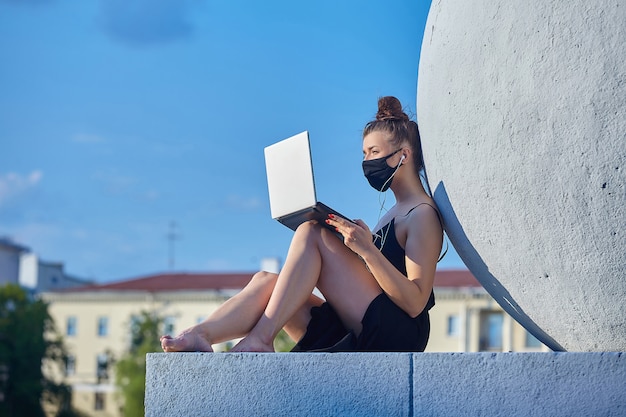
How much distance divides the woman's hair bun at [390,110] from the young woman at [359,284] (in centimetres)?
3

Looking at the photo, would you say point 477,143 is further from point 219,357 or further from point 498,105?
point 219,357

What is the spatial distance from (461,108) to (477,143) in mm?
180

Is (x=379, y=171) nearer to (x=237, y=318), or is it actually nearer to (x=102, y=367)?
(x=237, y=318)

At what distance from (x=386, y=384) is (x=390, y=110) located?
1498 millimetres

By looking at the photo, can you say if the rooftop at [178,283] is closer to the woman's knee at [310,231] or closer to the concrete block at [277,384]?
the woman's knee at [310,231]

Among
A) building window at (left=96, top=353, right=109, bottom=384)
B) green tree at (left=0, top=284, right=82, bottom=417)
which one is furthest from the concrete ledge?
building window at (left=96, top=353, right=109, bottom=384)

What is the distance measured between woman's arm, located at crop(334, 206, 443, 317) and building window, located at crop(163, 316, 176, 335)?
51410 millimetres

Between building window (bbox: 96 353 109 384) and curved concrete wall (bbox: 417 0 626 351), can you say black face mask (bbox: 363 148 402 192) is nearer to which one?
curved concrete wall (bbox: 417 0 626 351)

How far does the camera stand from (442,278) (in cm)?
5731

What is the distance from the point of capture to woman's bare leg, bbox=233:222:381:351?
4895 mm

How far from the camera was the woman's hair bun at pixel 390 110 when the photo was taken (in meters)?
5.21

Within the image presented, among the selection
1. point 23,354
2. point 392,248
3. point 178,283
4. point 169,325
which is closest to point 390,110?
point 392,248

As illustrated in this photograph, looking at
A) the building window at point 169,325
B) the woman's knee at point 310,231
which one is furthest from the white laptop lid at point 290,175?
the building window at point 169,325

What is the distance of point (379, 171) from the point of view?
202 inches
